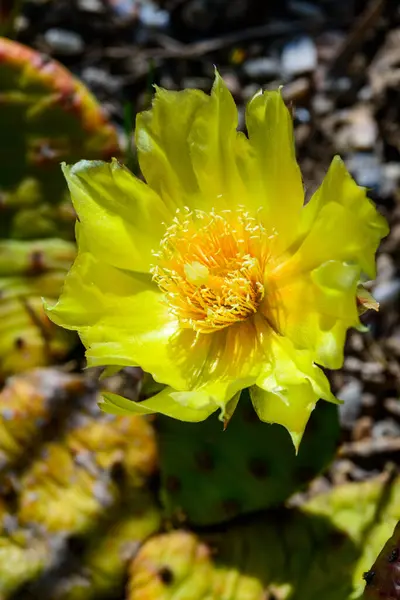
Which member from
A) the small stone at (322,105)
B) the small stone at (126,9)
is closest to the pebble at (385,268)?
Answer: the small stone at (322,105)

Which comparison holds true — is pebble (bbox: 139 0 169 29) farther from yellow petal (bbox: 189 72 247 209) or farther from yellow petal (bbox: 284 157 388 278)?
yellow petal (bbox: 284 157 388 278)

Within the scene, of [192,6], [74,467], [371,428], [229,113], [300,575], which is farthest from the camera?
[192,6]

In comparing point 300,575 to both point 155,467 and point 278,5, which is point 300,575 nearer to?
point 155,467

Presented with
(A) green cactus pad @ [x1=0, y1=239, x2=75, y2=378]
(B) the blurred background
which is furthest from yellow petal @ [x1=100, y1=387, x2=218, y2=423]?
(A) green cactus pad @ [x1=0, y1=239, x2=75, y2=378]

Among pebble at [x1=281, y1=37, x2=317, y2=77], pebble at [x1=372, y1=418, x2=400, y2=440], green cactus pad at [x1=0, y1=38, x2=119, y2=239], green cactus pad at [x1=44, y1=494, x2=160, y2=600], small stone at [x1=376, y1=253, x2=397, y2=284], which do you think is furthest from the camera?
pebble at [x1=281, y1=37, x2=317, y2=77]

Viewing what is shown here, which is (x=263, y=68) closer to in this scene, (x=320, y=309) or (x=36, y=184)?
(x=36, y=184)

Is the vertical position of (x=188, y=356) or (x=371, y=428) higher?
(x=188, y=356)

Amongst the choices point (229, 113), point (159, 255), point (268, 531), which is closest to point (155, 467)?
point (268, 531)
